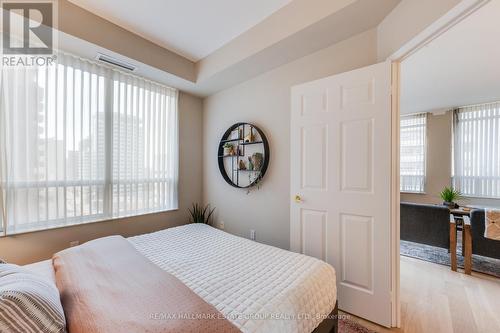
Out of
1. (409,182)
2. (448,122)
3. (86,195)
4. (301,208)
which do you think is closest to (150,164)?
(86,195)

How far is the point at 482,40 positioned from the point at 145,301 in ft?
11.9

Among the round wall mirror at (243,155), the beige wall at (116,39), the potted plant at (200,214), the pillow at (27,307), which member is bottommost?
the potted plant at (200,214)

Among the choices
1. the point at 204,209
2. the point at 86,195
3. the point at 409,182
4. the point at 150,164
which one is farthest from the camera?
the point at 409,182

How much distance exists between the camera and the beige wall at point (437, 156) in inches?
183

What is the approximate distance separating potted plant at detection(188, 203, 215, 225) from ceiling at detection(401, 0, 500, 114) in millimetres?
3325

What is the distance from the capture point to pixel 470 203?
14.5 feet

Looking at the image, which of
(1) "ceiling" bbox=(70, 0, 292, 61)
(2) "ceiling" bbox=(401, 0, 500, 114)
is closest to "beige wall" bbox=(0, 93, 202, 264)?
(1) "ceiling" bbox=(70, 0, 292, 61)

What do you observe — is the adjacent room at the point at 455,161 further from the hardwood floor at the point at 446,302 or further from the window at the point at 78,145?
the window at the point at 78,145

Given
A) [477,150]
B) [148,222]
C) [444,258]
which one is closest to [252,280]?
[148,222]

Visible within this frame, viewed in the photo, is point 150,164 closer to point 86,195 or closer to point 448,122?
point 86,195

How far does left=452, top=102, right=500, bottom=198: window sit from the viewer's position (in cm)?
418

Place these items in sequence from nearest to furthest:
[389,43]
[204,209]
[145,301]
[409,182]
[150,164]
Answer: [145,301]
[389,43]
[150,164]
[204,209]
[409,182]

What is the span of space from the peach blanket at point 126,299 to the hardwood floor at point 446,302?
1.58 meters

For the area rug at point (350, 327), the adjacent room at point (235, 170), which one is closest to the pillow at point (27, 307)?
the adjacent room at point (235, 170)
